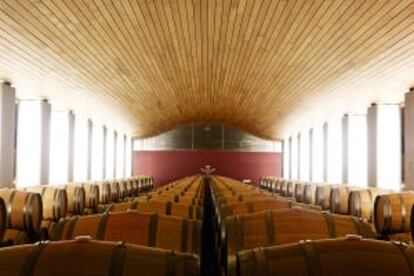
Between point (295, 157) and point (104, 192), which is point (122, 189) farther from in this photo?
point (295, 157)

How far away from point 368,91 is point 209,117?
1091cm

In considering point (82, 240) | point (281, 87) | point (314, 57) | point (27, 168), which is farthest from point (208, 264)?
point (27, 168)

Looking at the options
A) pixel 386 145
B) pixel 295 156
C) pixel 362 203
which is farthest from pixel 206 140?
pixel 362 203

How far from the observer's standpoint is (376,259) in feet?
6.06

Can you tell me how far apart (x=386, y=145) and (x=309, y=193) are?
139 inches

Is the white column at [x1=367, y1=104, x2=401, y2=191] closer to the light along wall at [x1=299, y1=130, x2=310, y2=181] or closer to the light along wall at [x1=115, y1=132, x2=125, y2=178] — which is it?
the light along wall at [x1=299, y1=130, x2=310, y2=181]

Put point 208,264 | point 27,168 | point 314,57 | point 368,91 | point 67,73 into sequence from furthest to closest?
1. point 27,168
2. point 368,91
3. point 67,73
4. point 314,57
5. point 208,264

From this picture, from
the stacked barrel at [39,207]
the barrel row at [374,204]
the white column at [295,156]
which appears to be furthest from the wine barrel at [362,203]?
the white column at [295,156]

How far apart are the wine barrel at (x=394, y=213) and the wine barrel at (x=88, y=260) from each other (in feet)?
13.9

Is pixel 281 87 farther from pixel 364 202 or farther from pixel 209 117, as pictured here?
pixel 209 117

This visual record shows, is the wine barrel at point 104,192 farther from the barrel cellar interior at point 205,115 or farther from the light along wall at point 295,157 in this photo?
the light along wall at point 295,157

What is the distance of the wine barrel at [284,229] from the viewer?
2.97 m

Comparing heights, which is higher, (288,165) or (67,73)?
(67,73)

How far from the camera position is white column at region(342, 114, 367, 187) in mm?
14500
